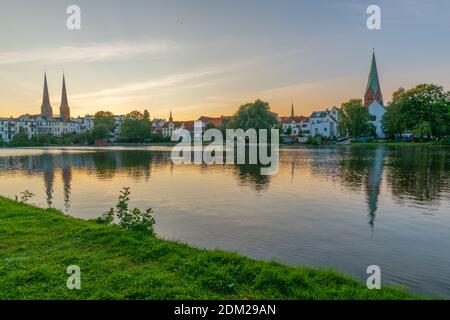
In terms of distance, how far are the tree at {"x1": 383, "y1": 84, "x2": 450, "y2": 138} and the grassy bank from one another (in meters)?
78.0

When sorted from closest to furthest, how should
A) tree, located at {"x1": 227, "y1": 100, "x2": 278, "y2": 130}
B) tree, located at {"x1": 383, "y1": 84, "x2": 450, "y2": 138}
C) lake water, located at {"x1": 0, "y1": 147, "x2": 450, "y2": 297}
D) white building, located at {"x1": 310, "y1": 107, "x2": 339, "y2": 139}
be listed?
lake water, located at {"x1": 0, "y1": 147, "x2": 450, "y2": 297}
tree, located at {"x1": 383, "y1": 84, "x2": 450, "y2": 138}
tree, located at {"x1": 227, "y1": 100, "x2": 278, "y2": 130}
white building, located at {"x1": 310, "y1": 107, "x2": 339, "y2": 139}

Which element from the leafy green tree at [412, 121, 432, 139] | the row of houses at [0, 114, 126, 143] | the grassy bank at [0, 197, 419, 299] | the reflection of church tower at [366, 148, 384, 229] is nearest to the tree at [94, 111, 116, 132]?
the row of houses at [0, 114, 126, 143]

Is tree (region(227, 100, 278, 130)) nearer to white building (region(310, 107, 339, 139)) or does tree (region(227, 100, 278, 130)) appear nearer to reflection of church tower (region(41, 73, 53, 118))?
white building (region(310, 107, 339, 139))

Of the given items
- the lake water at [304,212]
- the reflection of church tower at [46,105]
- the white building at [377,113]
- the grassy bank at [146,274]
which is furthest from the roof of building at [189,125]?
the grassy bank at [146,274]

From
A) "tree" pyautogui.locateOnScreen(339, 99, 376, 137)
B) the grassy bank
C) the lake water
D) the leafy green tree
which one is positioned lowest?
the lake water

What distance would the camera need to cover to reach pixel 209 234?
1201cm

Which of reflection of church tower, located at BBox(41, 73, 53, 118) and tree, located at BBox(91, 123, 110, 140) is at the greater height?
reflection of church tower, located at BBox(41, 73, 53, 118)

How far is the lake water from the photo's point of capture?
31.7ft

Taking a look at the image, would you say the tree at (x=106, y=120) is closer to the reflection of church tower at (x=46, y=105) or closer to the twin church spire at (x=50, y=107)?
the twin church spire at (x=50, y=107)

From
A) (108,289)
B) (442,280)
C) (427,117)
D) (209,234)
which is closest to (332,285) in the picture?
(442,280)
